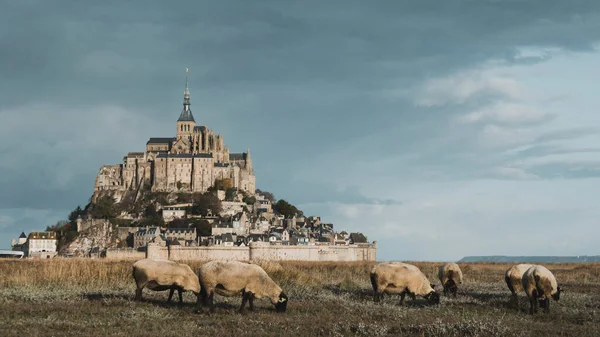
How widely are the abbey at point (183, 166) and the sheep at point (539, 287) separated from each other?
150 meters

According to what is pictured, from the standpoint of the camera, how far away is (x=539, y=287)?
66.8 feet

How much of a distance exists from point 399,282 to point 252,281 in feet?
18.1

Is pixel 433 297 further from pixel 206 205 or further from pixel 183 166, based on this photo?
pixel 183 166

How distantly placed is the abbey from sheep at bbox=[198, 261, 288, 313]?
5904 inches

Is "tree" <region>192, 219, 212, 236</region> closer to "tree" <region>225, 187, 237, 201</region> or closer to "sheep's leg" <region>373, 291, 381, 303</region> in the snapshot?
"tree" <region>225, 187, 237, 201</region>

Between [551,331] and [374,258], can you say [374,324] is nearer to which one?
→ [551,331]

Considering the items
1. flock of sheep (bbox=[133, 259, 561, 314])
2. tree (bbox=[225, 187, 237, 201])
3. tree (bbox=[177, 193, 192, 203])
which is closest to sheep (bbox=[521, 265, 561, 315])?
flock of sheep (bbox=[133, 259, 561, 314])

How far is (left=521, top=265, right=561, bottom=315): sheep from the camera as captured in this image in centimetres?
2027

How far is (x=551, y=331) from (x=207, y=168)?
155 meters

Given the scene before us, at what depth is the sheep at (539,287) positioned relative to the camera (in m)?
20.3

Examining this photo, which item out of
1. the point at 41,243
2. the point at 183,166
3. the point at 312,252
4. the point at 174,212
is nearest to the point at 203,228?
the point at 174,212

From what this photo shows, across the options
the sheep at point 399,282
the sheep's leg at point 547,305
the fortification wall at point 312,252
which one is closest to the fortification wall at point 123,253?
the fortification wall at point 312,252

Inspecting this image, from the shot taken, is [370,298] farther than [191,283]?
Yes

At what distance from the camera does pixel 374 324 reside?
17.2 m
